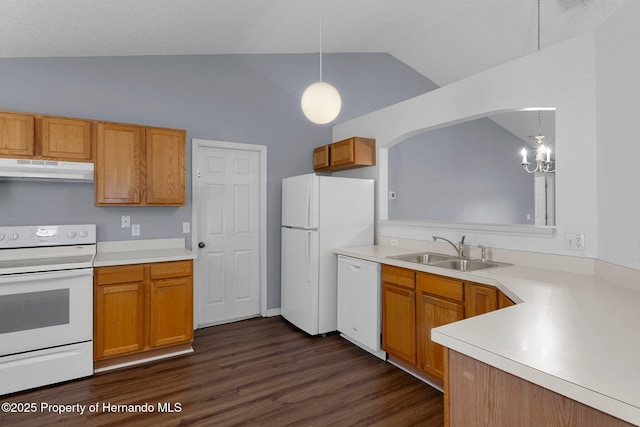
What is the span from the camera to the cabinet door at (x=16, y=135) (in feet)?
8.41

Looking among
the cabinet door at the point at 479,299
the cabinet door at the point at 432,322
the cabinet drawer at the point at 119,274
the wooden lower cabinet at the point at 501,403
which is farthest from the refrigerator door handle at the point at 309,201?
the wooden lower cabinet at the point at 501,403

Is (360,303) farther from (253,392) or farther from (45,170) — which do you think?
(45,170)

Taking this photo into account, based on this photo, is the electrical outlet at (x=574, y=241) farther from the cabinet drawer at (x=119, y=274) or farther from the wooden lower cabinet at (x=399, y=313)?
the cabinet drawer at (x=119, y=274)

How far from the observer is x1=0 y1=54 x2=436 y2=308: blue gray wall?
292 cm

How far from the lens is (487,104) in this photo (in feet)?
8.79

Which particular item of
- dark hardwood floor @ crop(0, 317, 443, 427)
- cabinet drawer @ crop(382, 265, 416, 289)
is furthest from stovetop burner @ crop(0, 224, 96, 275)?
cabinet drawer @ crop(382, 265, 416, 289)

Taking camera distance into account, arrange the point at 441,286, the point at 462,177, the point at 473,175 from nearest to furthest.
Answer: the point at 441,286
the point at 462,177
the point at 473,175

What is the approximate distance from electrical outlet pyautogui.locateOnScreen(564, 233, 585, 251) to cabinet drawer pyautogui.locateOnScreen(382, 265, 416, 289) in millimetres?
999

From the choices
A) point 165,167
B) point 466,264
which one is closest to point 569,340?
point 466,264

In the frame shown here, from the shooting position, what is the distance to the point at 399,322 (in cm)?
273

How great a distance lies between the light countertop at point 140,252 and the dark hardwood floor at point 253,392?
880 mm

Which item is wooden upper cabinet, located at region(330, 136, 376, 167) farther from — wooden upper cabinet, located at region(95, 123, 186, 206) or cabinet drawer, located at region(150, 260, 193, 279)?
cabinet drawer, located at region(150, 260, 193, 279)

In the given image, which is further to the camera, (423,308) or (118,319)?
(118,319)

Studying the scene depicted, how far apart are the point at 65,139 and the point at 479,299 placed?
3327 millimetres
